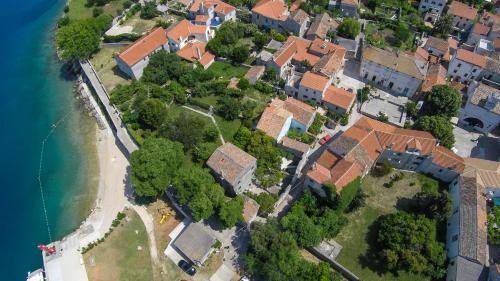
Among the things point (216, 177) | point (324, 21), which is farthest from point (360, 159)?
point (324, 21)

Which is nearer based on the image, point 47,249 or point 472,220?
point 472,220

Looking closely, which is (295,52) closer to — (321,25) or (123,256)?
(321,25)

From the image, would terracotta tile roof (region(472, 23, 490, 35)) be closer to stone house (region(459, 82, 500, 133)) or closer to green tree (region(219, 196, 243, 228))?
stone house (region(459, 82, 500, 133))

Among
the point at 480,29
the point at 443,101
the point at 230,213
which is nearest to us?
the point at 230,213

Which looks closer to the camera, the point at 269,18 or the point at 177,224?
the point at 177,224

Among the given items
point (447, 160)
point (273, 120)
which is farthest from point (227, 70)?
point (447, 160)

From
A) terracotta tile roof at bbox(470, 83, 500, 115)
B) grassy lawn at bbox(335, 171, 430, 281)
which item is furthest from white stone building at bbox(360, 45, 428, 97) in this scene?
grassy lawn at bbox(335, 171, 430, 281)

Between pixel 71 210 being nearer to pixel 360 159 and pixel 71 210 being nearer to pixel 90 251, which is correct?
pixel 90 251
